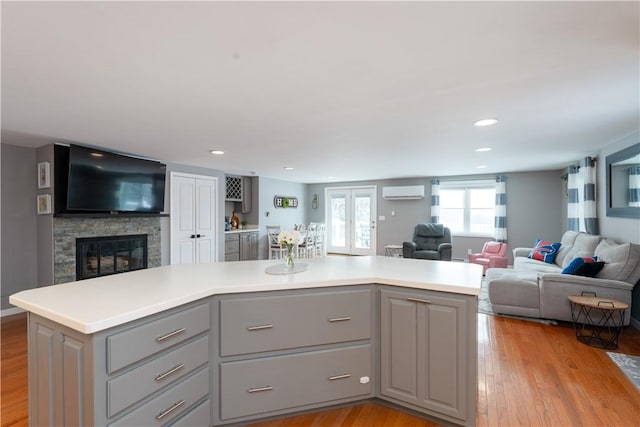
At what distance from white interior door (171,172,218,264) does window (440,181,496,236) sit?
542 cm

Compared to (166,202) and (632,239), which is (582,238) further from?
(166,202)

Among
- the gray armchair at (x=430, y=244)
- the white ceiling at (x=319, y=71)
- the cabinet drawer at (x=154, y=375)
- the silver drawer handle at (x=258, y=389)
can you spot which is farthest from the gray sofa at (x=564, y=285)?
the cabinet drawer at (x=154, y=375)

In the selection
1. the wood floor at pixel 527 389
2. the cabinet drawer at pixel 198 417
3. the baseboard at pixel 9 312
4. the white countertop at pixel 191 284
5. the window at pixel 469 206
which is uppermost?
the window at pixel 469 206

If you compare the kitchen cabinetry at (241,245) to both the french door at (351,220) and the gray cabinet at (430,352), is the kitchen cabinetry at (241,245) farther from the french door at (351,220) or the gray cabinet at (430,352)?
the gray cabinet at (430,352)

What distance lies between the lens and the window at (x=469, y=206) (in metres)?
7.01

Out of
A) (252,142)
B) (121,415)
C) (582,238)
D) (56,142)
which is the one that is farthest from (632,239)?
(56,142)

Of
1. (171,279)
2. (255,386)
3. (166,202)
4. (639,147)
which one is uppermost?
(639,147)

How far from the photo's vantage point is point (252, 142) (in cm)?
368

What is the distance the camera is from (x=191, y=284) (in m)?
1.80

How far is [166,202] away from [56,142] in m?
1.72

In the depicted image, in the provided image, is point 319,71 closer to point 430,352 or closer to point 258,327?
point 258,327

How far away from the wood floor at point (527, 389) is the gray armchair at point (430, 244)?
9.42 feet

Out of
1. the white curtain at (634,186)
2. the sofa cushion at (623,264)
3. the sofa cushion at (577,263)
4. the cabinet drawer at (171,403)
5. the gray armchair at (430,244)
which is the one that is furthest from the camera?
the gray armchair at (430,244)

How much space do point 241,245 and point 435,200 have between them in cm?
477
